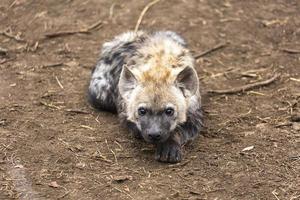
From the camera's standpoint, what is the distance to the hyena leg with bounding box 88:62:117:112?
6148 millimetres

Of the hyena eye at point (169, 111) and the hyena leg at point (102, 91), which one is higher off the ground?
the hyena eye at point (169, 111)

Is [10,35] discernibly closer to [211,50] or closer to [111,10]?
[111,10]

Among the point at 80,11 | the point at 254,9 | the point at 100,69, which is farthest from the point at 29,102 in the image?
the point at 254,9

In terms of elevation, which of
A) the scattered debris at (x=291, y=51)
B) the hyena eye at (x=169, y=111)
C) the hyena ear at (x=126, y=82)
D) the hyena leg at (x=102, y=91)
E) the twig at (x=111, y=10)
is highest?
the hyena ear at (x=126, y=82)

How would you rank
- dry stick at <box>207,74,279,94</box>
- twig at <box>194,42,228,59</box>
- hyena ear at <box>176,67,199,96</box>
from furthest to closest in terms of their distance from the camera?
twig at <box>194,42,228,59</box>, dry stick at <box>207,74,279,94</box>, hyena ear at <box>176,67,199,96</box>

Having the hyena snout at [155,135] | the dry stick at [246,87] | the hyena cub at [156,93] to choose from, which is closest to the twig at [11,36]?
the hyena cub at [156,93]

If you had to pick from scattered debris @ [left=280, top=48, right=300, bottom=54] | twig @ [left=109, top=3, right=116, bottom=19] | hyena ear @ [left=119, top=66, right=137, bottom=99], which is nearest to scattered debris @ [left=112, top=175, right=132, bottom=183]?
hyena ear @ [left=119, top=66, right=137, bottom=99]

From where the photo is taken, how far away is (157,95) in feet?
17.1

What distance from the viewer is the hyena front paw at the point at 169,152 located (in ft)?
17.0

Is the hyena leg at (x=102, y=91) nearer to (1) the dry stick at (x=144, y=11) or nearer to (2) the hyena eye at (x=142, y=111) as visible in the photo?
(2) the hyena eye at (x=142, y=111)

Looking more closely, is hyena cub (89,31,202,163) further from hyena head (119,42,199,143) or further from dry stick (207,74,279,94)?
dry stick (207,74,279,94)

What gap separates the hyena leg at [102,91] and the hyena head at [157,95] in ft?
1.86

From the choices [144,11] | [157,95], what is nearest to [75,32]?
[144,11]

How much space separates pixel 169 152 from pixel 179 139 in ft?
0.73
